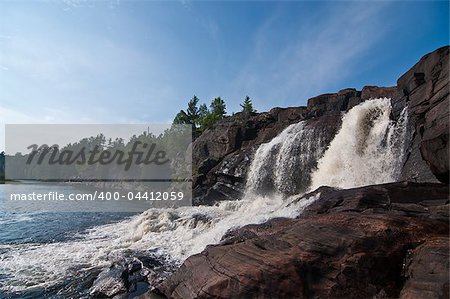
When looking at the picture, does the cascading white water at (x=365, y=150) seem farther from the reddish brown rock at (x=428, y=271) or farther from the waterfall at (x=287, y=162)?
the reddish brown rock at (x=428, y=271)

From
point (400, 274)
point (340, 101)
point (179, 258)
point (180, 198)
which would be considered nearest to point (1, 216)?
point (180, 198)

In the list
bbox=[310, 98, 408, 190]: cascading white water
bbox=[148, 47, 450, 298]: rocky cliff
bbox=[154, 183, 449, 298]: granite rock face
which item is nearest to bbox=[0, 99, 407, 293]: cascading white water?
bbox=[310, 98, 408, 190]: cascading white water

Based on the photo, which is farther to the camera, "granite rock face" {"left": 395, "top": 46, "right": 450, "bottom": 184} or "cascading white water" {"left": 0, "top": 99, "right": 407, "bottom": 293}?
"cascading white water" {"left": 0, "top": 99, "right": 407, "bottom": 293}

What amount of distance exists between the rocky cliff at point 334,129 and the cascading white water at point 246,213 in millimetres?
1223

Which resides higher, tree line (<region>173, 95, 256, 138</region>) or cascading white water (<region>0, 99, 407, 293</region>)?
tree line (<region>173, 95, 256, 138</region>)

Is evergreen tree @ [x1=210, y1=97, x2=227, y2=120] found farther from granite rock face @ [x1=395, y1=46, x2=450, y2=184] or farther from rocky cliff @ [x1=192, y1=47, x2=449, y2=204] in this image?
granite rock face @ [x1=395, y1=46, x2=450, y2=184]

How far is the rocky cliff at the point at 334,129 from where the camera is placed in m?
11.0

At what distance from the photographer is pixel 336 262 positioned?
20.5 feet

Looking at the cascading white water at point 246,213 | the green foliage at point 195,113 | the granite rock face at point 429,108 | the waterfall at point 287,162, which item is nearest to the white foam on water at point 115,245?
the cascading white water at point 246,213

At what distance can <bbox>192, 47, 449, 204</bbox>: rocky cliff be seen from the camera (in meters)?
11.0

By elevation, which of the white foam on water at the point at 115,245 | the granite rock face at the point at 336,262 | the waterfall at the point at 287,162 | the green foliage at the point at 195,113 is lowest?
the white foam on water at the point at 115,245

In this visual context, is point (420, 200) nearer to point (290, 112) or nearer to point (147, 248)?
point (147, 248)

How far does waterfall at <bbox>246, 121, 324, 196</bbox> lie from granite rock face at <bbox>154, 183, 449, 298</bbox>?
47.7 ft

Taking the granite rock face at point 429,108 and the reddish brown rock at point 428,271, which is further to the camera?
the granite rock face at point 429,108
